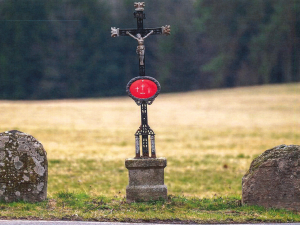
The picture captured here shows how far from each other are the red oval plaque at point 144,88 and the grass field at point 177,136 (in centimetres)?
248

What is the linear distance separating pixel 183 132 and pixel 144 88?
2342 centimetres

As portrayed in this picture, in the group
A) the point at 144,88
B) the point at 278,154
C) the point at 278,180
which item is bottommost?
the point at 278,180

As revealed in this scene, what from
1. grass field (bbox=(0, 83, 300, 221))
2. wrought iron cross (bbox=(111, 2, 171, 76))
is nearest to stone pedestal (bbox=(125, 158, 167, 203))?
grass field (bbox=(0, 83, 300, 221))

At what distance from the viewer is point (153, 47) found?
75.8m

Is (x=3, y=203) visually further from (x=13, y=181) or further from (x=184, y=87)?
(x=184, y=87)

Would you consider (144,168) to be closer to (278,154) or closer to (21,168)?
(21,168)

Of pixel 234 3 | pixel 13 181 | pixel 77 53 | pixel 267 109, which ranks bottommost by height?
pixel 13 181

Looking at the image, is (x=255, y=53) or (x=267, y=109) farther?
(x=255, y=53)

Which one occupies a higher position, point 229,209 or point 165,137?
point 165,137

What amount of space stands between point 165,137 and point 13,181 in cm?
2129

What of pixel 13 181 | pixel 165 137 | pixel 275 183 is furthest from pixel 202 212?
pixel 165 137

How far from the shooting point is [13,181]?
Answer: 8.72 meters

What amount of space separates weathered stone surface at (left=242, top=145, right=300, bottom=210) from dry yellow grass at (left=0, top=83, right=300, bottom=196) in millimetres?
4565

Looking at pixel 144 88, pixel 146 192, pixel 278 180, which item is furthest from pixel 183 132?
pixel 278 180
